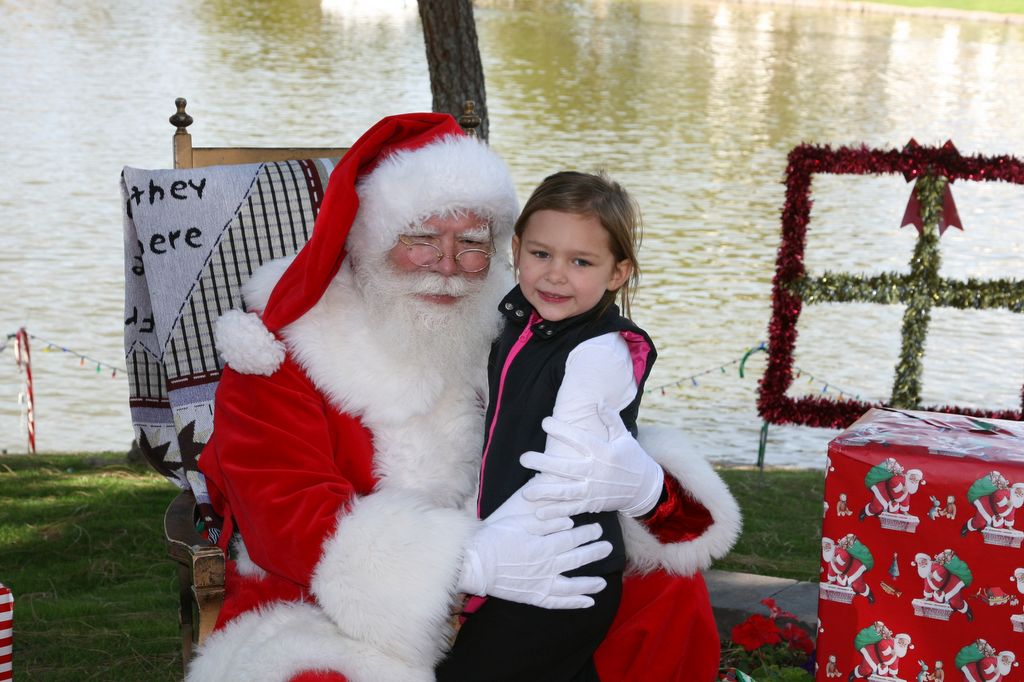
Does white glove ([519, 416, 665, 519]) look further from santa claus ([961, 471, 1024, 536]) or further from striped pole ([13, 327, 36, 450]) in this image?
striped pole ([13, 327, 36, 450])

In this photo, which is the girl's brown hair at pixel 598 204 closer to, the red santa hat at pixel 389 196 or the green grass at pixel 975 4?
the red santa hat at pixel 389 196

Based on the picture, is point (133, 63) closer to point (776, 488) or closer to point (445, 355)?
point (776, 488)

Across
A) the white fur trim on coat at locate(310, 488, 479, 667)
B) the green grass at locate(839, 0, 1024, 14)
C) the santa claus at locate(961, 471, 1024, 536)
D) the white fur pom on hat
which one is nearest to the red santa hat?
the white fur pom on hat

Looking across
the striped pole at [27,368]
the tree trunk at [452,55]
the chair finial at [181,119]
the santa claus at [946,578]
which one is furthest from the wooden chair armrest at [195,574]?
the striped pole at [27,368]

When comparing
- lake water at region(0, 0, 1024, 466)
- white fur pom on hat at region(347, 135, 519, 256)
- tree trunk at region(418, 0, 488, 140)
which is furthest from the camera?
lake water at region(0, 0, 1024, 466)

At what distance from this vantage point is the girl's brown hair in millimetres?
2129

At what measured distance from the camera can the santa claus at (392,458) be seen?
1.99 metres

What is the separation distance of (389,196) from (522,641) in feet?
3.06

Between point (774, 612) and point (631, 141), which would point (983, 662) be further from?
point (631, 141)

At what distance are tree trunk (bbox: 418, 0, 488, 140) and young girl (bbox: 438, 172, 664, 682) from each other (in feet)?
7.26

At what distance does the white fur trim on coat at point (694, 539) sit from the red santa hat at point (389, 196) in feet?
2.12

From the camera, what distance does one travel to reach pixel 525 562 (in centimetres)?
197

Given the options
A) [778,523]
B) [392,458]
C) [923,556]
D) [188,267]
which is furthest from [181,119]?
[778,523]

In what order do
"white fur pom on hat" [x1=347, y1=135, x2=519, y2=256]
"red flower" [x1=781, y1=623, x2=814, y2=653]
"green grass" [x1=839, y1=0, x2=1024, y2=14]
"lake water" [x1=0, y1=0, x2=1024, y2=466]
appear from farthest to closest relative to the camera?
"green grass" [x1=839, y1=0, x2=1024, y2=14]
"lake water" [x1=0, y1=0, x2=1024, y2=466]
"red flower" [x1=781, y1=623, x2=814, y2=653]
"white fur pom on hat" [x1=347, y1=135, x2=519, y2=256]
